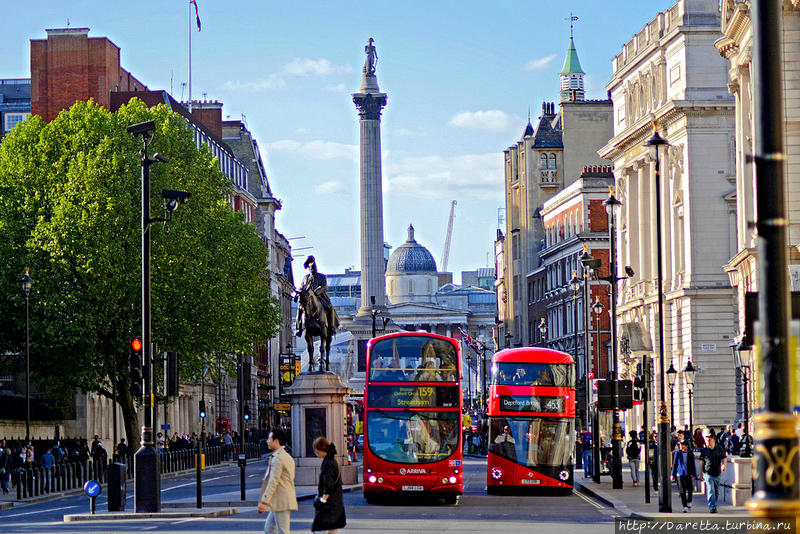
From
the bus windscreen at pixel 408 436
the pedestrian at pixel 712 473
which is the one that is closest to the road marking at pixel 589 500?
the bus windscreen at pixel 408 436

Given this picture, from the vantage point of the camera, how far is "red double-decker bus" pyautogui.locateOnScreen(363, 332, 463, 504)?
33.2 metres

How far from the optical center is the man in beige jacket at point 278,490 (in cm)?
1675

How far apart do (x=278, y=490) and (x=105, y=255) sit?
38.1 m

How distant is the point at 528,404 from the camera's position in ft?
121

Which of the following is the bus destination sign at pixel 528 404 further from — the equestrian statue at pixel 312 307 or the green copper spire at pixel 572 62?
the green copper spire at pixel 572 62

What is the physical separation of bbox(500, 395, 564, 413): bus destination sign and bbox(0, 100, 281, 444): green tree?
20.5 metres

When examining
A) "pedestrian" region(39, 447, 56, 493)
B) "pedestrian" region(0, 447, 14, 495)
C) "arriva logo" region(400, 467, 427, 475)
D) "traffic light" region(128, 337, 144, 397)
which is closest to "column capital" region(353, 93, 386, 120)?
"pedestrian" region(0, 447, 14, 495)

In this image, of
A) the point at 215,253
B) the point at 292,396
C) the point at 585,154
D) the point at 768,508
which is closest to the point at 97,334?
the point at 215,253

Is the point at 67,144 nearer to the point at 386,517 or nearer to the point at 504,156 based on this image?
the point at 386,517

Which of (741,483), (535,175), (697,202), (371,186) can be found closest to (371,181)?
(371,186)

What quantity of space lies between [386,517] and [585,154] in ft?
312

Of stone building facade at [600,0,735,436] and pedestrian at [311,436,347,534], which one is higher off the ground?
stone building facade at [600,0,735,436]

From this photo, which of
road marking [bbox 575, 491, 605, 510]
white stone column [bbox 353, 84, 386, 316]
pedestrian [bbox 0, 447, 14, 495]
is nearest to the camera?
road marking [bbox 575, 491, 605, 510]

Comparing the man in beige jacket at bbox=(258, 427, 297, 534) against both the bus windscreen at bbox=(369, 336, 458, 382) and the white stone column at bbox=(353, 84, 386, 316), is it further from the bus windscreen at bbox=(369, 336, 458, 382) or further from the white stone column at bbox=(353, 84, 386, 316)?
the white stone column at bbox=(353, 84, 386, 316)
